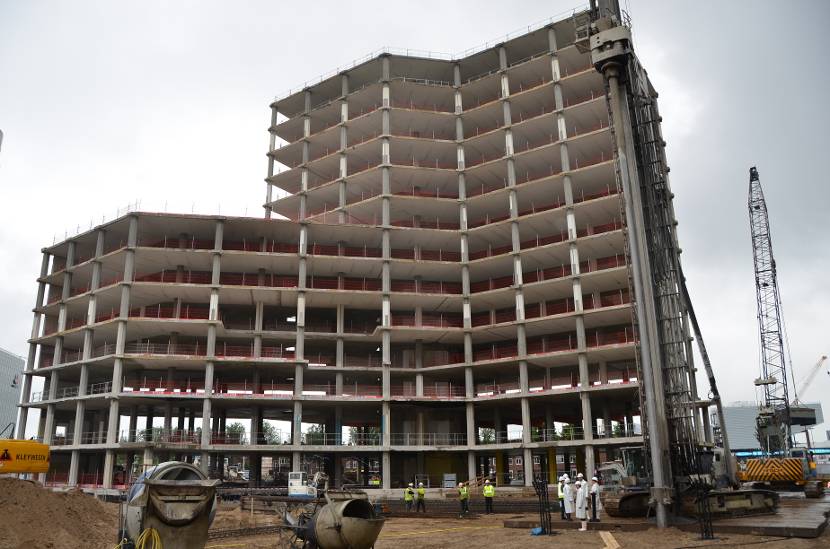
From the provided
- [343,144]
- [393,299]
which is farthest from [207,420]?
[343,144]

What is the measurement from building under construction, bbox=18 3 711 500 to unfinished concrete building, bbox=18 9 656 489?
0.83ft

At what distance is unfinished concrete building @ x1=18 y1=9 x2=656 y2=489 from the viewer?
55.6 m

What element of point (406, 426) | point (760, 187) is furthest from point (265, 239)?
point (760, 187)

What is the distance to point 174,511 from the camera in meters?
15.7

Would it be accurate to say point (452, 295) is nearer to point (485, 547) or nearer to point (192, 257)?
point (192, 257)

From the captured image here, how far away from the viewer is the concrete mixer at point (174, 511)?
1548 cm

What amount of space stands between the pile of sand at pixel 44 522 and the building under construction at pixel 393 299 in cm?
2696

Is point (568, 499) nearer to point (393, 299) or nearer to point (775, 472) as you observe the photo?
point (775, 472)

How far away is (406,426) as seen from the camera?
201 ft

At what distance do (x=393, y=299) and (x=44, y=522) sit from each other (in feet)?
129

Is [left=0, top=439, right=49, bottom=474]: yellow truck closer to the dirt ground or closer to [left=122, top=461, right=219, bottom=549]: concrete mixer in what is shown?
the dirt ground

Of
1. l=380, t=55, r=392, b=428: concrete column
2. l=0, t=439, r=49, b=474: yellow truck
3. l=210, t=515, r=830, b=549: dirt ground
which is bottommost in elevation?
l=210, t=515, r=830, b=549: dirt ground

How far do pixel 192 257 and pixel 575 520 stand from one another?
41416 mm

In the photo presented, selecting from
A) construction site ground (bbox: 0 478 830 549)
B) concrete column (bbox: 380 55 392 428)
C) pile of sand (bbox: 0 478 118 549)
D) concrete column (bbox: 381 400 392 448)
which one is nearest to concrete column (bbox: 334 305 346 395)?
concrete column (bbox: 380 55 392 428)
